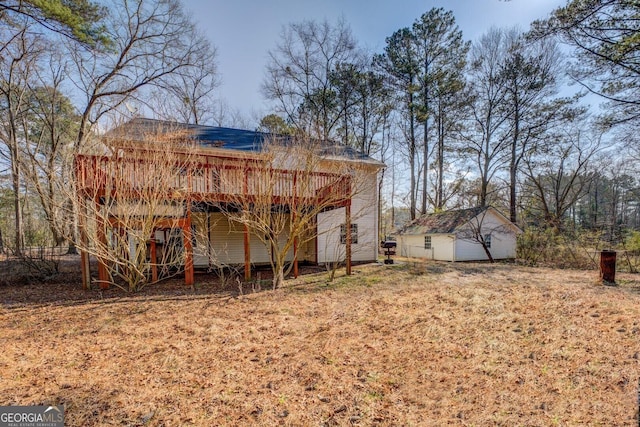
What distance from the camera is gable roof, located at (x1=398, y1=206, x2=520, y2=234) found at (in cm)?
1781

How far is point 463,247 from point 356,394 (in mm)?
16506

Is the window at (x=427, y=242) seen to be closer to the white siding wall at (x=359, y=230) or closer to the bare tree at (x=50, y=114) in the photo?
the white siding wall at (x=359, y=230)

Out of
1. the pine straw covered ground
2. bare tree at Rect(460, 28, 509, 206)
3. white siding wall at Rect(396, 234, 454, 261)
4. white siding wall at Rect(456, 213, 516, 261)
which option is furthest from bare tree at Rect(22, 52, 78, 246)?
bare tree at Rect(460, 28, 509, 206)

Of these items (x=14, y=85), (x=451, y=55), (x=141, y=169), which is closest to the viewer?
(x=141, y=169)

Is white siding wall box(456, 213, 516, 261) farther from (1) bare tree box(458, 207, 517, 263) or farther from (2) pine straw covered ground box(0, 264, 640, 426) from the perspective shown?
(2) pine straw covered ground box(0, 264, 640, 426)

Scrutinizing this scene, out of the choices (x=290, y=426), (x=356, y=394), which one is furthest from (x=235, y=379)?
(x=356, y=394)

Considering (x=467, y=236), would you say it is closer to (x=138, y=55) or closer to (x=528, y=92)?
(x=528, y=92)

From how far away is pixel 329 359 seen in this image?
4250 mm

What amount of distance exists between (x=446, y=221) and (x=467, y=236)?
166cm

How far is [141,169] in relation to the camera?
7.07 meters

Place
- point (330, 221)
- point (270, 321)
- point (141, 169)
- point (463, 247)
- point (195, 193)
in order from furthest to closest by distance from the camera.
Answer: point (463, 247) → point (330, 221) → point (195, 193) → point (141, 169) → point (270, 321)

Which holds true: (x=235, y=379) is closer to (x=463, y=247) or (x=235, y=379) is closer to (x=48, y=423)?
(x=48, y=423)

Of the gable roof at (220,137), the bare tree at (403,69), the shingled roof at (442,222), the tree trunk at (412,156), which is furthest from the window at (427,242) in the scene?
the gable roof at (220,137)

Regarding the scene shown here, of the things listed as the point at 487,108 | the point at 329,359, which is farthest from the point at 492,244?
the point at 329,359
